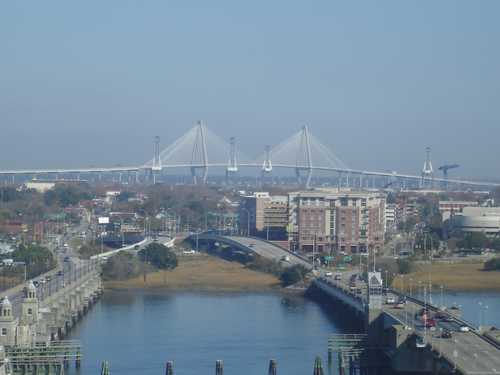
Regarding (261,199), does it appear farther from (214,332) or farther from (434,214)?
(214,332)

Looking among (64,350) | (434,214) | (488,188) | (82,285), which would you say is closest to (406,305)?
(64,350)

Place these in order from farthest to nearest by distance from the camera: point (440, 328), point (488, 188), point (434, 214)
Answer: point (488, 188) < point (434, 214) < point (440, 328)

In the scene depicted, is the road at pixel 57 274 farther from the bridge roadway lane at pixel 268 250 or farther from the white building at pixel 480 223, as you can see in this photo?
the white building at pixel 480 223

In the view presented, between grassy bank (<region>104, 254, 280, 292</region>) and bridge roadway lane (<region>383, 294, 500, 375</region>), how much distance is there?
7343mm

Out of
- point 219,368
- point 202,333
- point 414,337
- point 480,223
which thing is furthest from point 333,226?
point 219,368

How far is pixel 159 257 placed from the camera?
2384 cm

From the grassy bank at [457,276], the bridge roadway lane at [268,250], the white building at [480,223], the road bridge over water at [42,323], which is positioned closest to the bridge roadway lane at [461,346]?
the road bridge over water at [42,323]

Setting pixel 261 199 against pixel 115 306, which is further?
pixel 261 199

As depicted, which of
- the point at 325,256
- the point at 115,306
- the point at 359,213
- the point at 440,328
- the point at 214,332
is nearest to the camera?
the point at 440,328

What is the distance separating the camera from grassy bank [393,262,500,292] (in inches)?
843

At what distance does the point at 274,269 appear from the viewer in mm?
23281

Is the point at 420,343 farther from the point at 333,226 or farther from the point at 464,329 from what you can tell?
the point at 333,226

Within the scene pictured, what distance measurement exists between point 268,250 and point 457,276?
4.52 meters

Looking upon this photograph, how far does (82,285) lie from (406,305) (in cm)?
554
